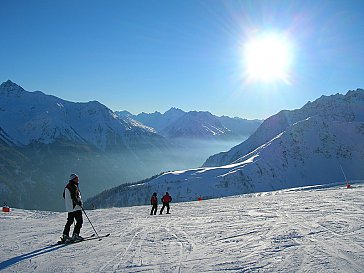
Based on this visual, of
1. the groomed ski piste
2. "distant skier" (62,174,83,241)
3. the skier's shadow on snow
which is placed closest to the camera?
the groomed ski piste

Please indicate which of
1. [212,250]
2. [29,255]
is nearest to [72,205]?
[29,255]

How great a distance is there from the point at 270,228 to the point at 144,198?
562 ft

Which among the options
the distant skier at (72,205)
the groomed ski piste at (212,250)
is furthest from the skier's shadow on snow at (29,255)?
the distant skier at (72,205)

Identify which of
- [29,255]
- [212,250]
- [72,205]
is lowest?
[212,250]

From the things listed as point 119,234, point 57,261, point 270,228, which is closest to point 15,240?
point 119,234

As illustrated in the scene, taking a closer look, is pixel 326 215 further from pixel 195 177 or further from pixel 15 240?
pixel 195 177

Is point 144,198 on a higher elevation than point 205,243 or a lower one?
higher

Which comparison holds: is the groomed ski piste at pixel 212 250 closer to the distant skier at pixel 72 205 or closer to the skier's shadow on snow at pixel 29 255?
the skier's shadow on snow at pixel 29 255

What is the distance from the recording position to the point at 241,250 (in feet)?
30.8

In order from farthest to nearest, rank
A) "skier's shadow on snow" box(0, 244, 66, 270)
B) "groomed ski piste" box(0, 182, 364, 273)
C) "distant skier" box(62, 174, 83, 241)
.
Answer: "distant skier" box(62, 174, 83, 241), "skier's shadow on snow" box(0, 244, 66, 270), "groomed ski piste" box(0, 182, 364, 273)

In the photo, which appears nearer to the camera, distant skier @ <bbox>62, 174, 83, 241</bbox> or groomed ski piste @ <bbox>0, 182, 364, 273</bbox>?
groomed ski piste @ <bbox>0, 182, 364, 273</bbox>

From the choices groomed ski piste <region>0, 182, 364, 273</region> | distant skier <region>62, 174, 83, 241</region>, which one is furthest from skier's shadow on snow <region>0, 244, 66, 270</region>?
distant skier <region>62, 174, 83, 241</region>

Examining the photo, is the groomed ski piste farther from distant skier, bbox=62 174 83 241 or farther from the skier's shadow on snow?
distant skier, bbox=62 174 83 241

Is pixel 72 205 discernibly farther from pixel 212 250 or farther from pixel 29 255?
pixel 212 250
